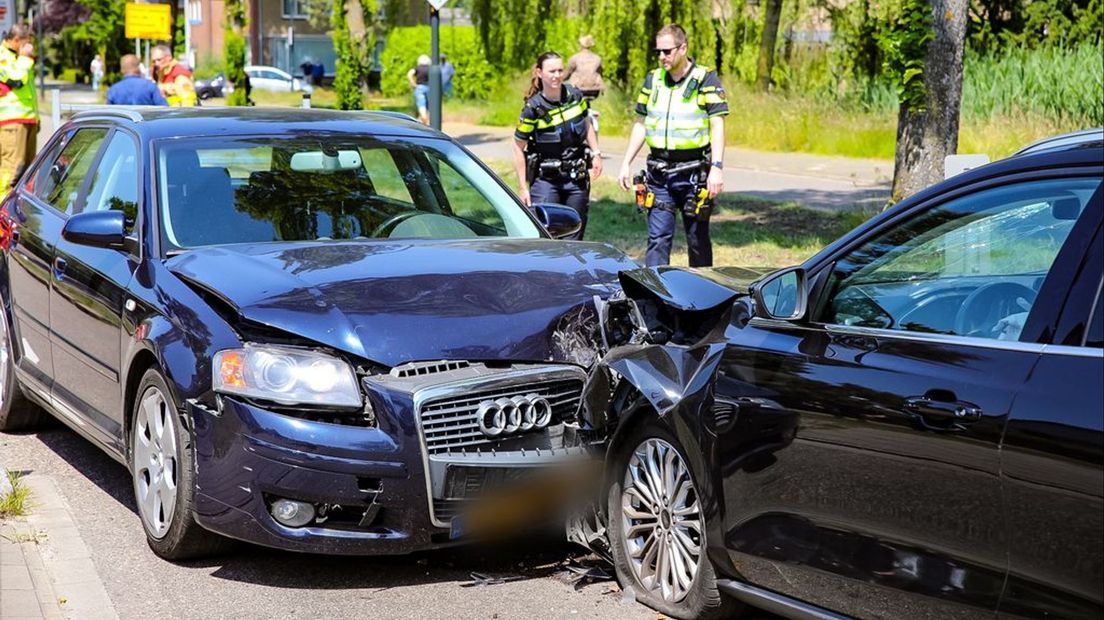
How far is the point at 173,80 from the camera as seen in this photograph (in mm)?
20016

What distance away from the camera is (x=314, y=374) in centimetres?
528

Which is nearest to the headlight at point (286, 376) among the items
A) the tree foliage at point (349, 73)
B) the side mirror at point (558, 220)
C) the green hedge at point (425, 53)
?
the side mirror at point (558, 220)

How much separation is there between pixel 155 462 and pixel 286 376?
0.85m

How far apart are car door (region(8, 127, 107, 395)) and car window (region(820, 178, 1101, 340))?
13.3 ft

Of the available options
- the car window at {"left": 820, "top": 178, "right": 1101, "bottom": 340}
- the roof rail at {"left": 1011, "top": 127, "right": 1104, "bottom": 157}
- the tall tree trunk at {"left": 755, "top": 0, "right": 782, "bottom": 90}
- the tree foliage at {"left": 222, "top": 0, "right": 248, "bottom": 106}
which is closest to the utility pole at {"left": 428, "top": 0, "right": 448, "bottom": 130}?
the car window at {"left": 820, "top": 178, "right": 1101, "bottom": 340}

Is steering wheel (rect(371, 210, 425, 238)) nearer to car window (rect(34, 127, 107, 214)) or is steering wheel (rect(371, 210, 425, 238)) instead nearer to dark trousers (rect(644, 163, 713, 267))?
car window (rect(34, 127, 107, 214))

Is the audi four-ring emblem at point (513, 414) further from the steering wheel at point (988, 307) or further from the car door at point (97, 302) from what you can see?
the steering wheel at point (988, 307)

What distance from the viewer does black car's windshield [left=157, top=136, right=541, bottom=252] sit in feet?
21.4

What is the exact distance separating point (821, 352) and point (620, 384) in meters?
1.02

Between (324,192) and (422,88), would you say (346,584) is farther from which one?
(422,88)

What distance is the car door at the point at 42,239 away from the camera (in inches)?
284

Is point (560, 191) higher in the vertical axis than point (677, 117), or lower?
lower

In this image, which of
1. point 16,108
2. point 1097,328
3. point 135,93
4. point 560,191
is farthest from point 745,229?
point 1097,328

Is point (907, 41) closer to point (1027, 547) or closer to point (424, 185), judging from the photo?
point (424, 185)
